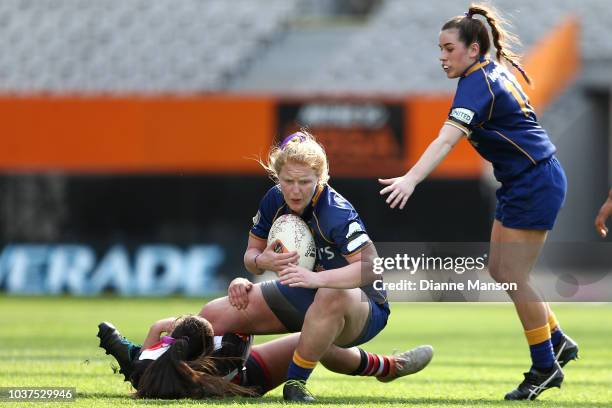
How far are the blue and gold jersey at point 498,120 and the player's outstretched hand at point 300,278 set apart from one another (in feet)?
3.46

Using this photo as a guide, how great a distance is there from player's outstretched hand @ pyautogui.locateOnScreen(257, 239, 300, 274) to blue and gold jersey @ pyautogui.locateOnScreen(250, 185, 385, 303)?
19 cm

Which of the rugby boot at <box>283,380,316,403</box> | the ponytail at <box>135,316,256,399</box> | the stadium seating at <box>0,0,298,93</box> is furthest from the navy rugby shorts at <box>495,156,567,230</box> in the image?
the stadium seating at <box>0,0,298,93</box>

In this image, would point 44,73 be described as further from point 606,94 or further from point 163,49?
point 606,94

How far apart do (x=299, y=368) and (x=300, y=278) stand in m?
0.54

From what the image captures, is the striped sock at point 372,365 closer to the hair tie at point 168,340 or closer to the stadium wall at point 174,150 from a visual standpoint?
the hair tie at point 168,340

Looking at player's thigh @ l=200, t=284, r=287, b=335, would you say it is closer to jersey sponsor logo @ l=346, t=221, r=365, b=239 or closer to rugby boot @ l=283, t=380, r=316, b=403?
rugby boot @ l=283, t=380, r=316, b=403

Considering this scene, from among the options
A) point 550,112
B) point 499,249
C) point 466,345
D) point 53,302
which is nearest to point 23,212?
point 53,302

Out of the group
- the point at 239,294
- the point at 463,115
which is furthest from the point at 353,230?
the point at 463,115

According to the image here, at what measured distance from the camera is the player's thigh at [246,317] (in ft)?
19.5

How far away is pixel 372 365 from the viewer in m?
6.36

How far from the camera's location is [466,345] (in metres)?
10.1

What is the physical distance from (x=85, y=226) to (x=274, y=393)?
1284cm

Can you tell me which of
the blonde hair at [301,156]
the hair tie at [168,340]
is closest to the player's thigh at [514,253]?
the blonde hair at [301,156]

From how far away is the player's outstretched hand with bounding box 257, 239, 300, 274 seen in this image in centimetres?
560
